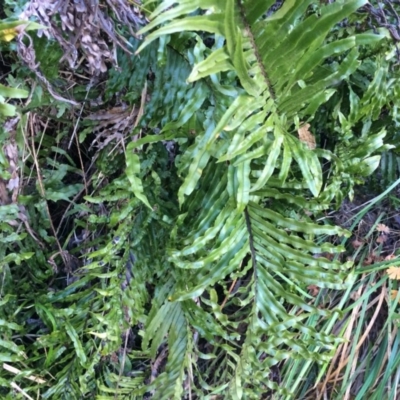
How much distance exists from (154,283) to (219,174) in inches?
12.9

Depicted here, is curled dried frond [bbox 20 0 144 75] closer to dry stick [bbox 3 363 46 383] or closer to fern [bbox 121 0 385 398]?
fern [bbox 121 0 385 398]

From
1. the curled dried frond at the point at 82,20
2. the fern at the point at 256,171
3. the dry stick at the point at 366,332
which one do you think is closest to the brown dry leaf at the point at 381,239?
the dry stick at the point at 366,332

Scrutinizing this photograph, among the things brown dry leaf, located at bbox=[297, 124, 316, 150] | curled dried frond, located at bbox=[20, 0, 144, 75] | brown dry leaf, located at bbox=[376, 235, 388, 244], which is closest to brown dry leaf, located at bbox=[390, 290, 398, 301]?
brown dry leaf, located at bbox=[376, 235, 388, 244]

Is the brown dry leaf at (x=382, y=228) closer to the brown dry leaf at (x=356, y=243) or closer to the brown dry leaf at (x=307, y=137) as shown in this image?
the brown dry leaf at (x=356, y=243)

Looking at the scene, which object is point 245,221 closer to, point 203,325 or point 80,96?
point 203,325

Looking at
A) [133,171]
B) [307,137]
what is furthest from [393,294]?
[133,171]

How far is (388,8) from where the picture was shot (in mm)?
961

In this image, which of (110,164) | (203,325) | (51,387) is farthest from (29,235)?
(203,325)

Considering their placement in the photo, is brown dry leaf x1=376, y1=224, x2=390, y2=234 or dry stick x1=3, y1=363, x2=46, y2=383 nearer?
dry stick x1=3, y1=363, x2=46, y2=383

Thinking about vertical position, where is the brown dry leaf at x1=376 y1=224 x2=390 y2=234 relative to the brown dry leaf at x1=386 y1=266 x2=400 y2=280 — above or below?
above

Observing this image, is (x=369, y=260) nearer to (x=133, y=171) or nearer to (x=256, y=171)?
(x=256, y=171)

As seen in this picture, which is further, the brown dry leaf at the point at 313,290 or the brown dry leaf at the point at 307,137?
the brown dry leaf at the point at 313,290

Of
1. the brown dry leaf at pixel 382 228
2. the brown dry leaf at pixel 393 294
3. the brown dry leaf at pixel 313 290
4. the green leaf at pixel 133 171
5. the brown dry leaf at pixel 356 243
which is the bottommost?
the brown dry leaf at pixel 313 290

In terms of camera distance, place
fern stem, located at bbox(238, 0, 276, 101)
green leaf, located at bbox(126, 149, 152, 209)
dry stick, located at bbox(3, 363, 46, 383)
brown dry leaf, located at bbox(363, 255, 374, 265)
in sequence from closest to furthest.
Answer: fern stem, located at bbox(238, 0, 276, 101) → green leaf, located at bbox(126, 149, 152, 209) → dry stick, located at bbox(3, 363, 46, 383) → brown dry leaf, located at bbox(363, 255, 374, 265)
